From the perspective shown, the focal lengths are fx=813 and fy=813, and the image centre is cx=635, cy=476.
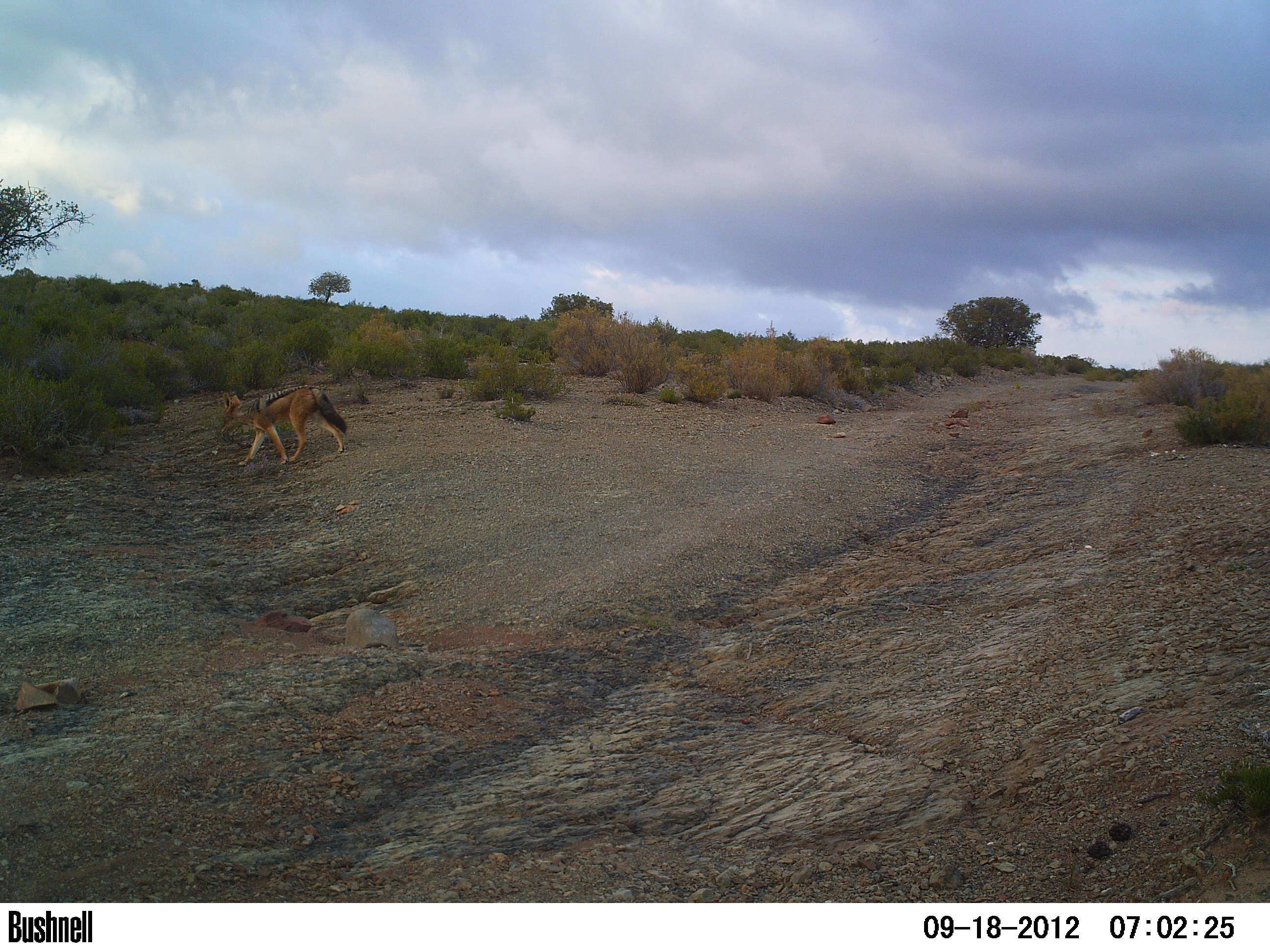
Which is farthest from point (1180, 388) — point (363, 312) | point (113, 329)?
point (363, 312)

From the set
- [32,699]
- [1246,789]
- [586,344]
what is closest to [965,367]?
[586,344]

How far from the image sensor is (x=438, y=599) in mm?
7293

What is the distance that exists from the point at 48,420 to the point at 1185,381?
2024 cm

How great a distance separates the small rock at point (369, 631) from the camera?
6.13 m

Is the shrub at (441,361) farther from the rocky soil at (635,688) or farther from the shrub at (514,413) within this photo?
the rocky soil at (635,688)

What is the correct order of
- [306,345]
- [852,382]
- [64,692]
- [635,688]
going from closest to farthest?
[64,692] < [635,688] < [306,345] < [852,382]

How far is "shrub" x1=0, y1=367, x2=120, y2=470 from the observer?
1053 centimetres

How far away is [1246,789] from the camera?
3.07 metres

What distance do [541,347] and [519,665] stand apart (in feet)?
63.8

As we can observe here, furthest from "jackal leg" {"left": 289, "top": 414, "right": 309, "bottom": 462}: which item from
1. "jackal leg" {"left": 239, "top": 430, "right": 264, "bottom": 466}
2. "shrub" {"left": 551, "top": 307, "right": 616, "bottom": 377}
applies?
"shrub" {"left": 551, "top": 307, "right": 616, "bottom": 377}

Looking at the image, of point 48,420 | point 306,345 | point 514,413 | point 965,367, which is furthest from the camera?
point 965,367

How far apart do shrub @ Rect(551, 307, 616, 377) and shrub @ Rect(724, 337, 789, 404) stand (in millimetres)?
3140

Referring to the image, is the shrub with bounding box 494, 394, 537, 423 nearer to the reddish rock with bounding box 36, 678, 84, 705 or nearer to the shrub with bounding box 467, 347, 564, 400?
the shrub with bounding box 467, 347, 564, 400

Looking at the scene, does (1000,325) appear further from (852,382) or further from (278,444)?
(278,444)
